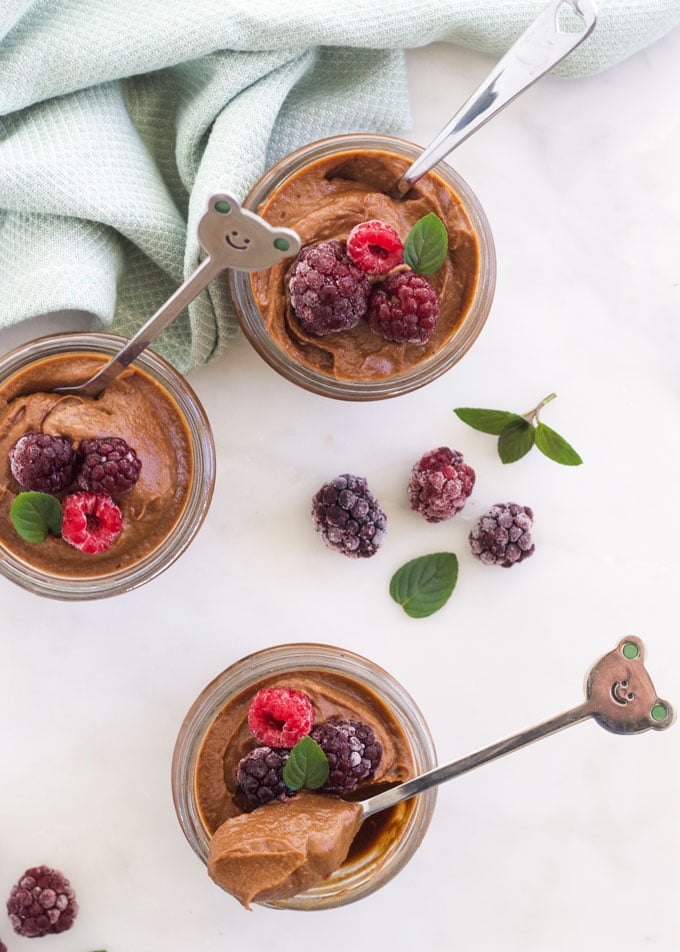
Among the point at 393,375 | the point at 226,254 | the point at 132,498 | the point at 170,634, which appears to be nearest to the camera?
the point at 226,254

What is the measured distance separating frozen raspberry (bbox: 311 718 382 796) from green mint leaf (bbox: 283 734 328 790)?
2 cm

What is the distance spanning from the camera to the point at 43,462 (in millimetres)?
1597

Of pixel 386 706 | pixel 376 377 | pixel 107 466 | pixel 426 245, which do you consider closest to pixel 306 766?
pixel 386 706

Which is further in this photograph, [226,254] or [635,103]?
[635,103]

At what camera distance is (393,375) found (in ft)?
6.00

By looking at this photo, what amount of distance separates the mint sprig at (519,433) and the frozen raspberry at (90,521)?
2.52 ft

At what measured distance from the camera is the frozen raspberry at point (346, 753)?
169 centimetres

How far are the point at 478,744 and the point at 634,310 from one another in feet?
3.32

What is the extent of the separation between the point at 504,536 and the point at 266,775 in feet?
2.27

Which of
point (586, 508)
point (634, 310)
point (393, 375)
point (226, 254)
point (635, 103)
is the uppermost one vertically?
point (635, 103)

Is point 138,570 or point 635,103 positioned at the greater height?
point 635,103

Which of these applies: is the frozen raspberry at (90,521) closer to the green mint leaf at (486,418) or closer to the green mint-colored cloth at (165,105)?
the green mint-colored cloth at (165,105)

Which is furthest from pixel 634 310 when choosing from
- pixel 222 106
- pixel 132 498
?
pixel 132 498

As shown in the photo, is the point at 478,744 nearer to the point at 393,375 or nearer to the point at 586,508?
the point at 586,508
